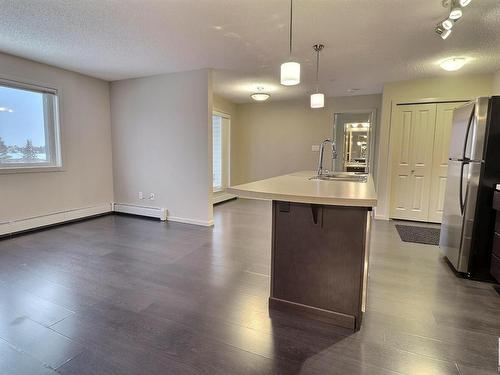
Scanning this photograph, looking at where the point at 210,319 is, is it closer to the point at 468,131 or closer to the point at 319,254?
the point at 319,254

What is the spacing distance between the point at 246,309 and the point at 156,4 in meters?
2.57

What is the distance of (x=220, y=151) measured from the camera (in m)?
6.67

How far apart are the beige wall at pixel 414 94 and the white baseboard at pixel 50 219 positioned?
499 centimetres

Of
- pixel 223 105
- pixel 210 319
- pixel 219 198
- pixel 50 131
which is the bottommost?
pixel 210 319

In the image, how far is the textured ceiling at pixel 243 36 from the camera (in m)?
2.38

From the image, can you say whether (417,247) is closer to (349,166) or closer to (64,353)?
(349,166)

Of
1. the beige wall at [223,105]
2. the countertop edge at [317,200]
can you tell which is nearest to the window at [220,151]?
the beige wall at [223,105]

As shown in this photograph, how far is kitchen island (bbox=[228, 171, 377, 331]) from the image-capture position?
1760 millimetres

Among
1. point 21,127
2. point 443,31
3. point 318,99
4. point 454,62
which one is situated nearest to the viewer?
point 443,31

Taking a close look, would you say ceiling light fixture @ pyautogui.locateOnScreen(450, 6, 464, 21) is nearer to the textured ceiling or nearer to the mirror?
the textured ceiling

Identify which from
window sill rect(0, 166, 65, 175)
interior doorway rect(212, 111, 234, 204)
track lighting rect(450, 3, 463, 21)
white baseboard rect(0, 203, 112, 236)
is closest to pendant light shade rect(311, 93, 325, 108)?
track lighting rect(450, 3, 463, 21)

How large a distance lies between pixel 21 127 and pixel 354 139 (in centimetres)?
601

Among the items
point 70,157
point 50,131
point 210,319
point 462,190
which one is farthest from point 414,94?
point 50,131

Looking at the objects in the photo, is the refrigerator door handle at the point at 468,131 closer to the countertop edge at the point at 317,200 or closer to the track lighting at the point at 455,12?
the track lighting at the point at 455,12
